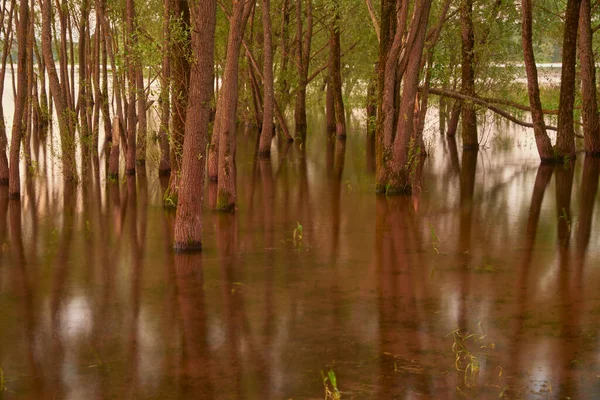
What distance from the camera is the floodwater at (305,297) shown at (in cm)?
718

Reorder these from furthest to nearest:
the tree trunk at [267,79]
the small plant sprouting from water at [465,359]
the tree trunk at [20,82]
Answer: the tree trunk at [267,79]
the tree trunk at [20,82]
the small plant sprouting from water at [465,359]

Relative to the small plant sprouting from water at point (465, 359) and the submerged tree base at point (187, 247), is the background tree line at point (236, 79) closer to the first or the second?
the submerged tree base at point (187, 247)

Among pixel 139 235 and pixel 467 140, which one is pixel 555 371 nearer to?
pixel 139 235

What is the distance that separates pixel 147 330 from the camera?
8.59 metres

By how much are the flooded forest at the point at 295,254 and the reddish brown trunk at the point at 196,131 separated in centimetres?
2

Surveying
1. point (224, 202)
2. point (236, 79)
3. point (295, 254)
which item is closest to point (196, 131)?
point (295, 254)

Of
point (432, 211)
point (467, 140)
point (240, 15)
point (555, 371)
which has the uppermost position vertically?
point (240, 15)

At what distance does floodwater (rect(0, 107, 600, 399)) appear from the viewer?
7.18m

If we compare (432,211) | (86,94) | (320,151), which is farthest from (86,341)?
(320,151)

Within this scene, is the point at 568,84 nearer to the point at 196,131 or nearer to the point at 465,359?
the point at 196,131

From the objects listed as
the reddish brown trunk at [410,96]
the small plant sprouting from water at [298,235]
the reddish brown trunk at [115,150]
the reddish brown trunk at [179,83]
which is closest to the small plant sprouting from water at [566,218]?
the reddish brown trunk at [410,96]

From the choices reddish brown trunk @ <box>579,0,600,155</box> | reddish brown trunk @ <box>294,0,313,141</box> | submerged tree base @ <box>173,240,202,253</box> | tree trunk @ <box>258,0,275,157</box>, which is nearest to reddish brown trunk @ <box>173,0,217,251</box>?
submerged tree base @ <box>173,240,202,253</box>

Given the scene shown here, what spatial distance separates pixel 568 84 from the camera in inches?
869

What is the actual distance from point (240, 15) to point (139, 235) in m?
4.13
